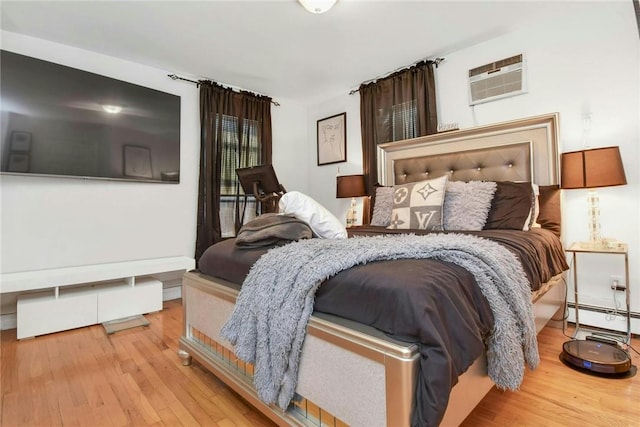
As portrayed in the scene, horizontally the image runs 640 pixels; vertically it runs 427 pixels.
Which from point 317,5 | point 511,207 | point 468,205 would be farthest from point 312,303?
point 317,5

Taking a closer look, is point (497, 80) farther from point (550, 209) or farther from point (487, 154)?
point (550, 209)

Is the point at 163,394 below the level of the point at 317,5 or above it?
below

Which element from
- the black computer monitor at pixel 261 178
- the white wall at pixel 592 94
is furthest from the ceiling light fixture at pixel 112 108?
the white wall at pixel 592 94

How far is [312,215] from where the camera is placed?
1595 millimetres

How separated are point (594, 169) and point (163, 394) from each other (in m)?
2.78

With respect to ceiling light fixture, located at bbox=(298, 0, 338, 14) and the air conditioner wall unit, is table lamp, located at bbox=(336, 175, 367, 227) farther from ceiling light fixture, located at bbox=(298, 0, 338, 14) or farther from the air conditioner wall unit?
ceiling light fixture, located at bbox=(298, 0, 338, 14)

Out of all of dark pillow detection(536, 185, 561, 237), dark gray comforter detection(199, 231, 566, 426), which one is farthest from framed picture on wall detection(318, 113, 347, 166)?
dark gray comforter detection(199, 231, 566, 426)

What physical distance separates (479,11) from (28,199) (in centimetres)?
377

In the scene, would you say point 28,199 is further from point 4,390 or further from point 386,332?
point 386,332

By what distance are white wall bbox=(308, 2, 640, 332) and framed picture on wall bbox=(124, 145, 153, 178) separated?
10.3 feet

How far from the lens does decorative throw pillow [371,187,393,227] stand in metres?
2.63

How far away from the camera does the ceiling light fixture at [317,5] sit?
2.12 m

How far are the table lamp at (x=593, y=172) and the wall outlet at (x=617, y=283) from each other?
12.1 inches

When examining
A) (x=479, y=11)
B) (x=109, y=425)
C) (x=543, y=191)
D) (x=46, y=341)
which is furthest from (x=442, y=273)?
(x=46, y=341)
